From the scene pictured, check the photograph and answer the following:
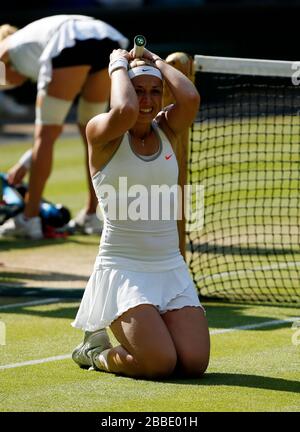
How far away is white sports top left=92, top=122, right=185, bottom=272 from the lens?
7.22 metres

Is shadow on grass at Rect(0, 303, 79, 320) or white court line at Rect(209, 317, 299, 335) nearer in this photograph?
white court line at Rect(209, 317, 299, 335)

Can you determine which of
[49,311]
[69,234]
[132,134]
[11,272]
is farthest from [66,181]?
[132,134]

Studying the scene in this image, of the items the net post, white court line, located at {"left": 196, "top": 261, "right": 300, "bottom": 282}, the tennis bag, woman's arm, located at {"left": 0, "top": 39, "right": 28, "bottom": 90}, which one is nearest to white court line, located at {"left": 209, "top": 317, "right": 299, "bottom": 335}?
the net post

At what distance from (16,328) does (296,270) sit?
9.17 ft

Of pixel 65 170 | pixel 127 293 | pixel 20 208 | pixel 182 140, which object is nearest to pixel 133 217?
pixel 127 293

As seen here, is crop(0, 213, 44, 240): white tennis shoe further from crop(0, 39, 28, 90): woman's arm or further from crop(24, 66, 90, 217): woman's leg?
crop(0, 39, 28, 90): woman's arm

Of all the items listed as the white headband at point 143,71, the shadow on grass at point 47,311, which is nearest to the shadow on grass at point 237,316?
the shadow on grass at point 47,311

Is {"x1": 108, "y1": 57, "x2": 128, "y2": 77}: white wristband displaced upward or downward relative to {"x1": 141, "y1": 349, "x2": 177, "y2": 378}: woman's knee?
upward

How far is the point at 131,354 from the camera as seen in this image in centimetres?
708

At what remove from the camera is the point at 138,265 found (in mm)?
7203

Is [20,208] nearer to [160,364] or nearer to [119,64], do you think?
[119,64]

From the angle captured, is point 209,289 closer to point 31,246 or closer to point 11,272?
point 11,272

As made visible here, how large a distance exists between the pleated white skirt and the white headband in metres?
1.15

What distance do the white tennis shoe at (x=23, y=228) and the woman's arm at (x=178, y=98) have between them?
4891 millimetres
